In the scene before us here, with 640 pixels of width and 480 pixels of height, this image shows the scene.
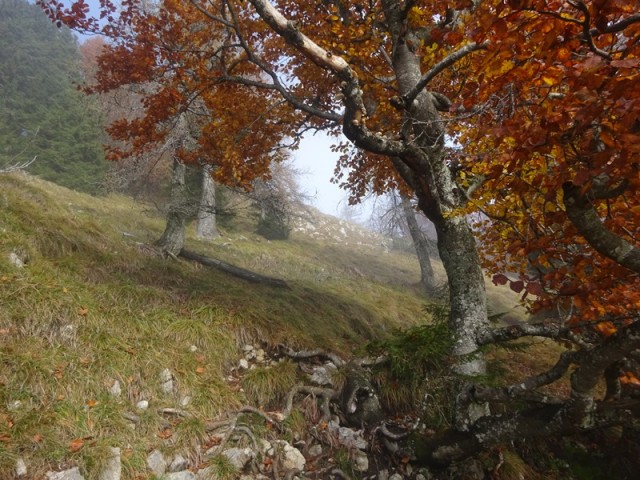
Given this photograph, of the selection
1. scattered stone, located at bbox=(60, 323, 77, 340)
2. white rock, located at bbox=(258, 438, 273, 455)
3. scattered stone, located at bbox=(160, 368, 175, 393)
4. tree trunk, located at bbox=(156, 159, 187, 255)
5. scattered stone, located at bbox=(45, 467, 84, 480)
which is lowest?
scattered stone, located at bbox=(45, 467, 84, 480)

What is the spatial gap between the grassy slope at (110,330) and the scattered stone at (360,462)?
178 centimetres

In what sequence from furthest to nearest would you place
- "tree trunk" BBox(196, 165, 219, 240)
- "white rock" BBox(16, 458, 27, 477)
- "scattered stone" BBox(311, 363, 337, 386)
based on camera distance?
"tree trunk" BBox(196, 165, 219, 240) → "scattered stone" BBox(311, 363, 337, 386) → "white rock" BBox(16, 458, 27, 477)

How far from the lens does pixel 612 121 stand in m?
2.83

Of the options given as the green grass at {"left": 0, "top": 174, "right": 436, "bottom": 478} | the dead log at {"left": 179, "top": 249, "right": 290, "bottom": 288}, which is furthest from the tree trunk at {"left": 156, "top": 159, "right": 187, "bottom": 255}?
the green grass at {"left": 0, "top": 174, "right": 436, "bottom": 478}

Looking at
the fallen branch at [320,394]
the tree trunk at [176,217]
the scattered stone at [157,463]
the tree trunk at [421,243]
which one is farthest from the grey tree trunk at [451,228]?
the tree trunk at [421,243]

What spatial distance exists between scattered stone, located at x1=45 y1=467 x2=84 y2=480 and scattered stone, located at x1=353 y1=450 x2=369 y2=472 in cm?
A: 299

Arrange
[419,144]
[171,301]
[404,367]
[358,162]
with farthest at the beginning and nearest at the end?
1. [358,162]
2. [171,301]
3. [419,144]
4. [404,367]

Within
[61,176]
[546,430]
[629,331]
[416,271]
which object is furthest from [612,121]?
[416,271]

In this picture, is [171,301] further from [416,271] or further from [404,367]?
[416,271]

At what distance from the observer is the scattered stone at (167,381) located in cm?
483

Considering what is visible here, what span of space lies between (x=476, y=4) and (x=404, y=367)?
577 centimetres

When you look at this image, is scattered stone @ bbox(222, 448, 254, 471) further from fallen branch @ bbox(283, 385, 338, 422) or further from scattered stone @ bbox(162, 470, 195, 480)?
Answer: fallen branch @ bbox(283, 385, 338, 422)

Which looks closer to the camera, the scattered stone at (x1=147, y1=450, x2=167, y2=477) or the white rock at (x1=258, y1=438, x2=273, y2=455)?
the scattered stone at (x1=147, y1=450, x2=167, y2=477)

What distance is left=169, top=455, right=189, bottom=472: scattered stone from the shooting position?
13.0 ft
